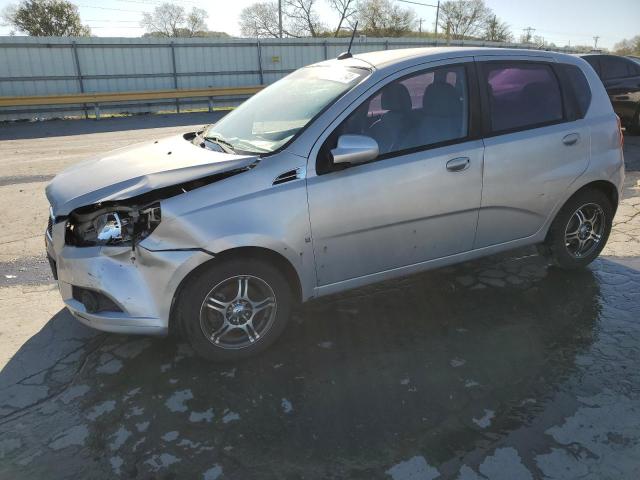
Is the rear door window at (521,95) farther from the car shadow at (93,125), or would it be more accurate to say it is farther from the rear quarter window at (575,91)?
the car shadow at (93,125)

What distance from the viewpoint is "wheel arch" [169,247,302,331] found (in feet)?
9.63

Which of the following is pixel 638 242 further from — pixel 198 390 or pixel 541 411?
pixel 198 390

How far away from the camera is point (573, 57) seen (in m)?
4.26

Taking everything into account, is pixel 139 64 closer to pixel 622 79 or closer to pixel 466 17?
pixel 622 79

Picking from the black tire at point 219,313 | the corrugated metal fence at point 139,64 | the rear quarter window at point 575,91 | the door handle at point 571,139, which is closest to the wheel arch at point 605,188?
the door handle at point 571,139

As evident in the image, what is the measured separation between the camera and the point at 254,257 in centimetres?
306

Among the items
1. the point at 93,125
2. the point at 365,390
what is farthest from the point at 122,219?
the point at 93,125

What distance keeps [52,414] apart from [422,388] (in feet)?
6.53

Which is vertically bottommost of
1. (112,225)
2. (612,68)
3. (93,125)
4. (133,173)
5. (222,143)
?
(93,125)

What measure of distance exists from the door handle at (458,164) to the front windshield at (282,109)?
824 mm

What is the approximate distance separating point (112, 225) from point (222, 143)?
41.7 inches

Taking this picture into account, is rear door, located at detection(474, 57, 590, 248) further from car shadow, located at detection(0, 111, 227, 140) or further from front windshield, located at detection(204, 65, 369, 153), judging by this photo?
car shadow, located at detection(0, 111, 227, 140)

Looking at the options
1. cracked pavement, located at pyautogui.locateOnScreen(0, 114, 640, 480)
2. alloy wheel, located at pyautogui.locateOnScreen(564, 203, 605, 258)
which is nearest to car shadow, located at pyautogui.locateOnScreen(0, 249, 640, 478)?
cracked pavement, located at pyautogui.locateOnScreen(0, 114, 640, 480)

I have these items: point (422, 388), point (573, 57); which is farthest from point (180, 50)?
point (422, 388)
